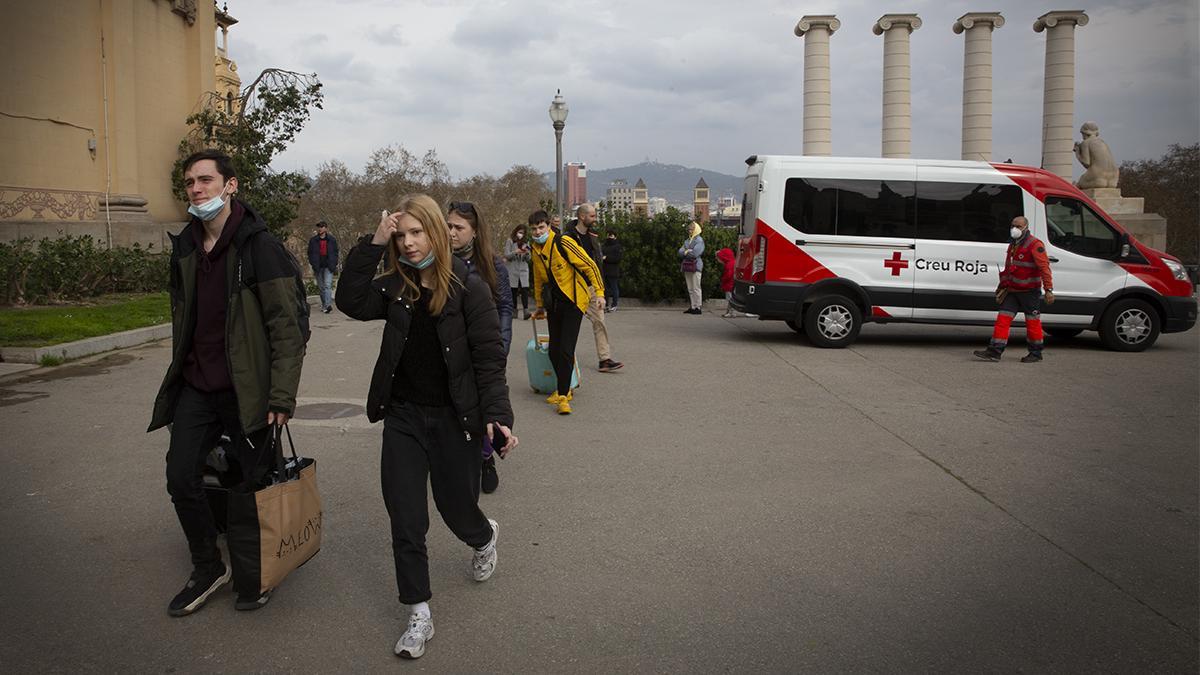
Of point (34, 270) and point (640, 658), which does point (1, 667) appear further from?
point (34, 270)

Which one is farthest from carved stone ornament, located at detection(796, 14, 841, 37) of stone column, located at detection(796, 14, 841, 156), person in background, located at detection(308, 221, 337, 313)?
person in background, located at detection(308, 221, 337, 313)

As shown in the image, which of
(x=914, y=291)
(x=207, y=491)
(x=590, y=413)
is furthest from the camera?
(x=914, y=291)

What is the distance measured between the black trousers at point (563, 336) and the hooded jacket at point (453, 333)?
459 cm

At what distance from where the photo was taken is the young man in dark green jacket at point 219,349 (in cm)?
412

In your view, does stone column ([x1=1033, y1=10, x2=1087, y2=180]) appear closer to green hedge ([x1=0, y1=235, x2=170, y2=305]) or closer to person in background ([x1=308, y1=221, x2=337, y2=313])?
person in background ([x1=308, y1=221, x2=337, y2=313])

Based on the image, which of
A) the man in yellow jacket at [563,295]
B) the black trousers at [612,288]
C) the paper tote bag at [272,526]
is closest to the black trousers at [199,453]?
the paper tote bag at [272,526]

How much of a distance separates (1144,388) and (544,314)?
22.1 feet

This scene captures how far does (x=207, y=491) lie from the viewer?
445 cm

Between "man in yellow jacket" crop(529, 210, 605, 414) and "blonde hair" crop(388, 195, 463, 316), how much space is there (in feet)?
15.2

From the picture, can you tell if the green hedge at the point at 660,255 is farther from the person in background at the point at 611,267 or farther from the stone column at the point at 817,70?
the stone column at the point at 817,70

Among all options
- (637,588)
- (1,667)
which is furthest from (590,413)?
(1,667)

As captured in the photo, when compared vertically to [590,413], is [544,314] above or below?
above

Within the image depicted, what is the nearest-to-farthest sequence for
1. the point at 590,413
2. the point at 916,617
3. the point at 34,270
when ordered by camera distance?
the point at 916,617
the point at 590,413
the point at 34,270

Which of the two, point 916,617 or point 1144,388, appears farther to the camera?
point 1144,388
